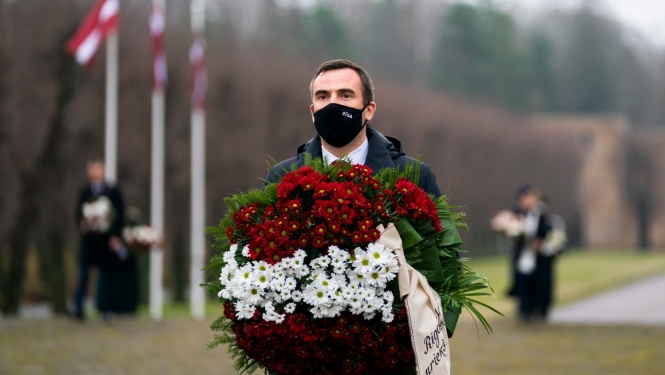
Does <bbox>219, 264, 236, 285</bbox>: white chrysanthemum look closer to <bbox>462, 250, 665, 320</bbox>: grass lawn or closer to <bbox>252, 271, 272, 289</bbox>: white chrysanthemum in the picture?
<bbox>252, 271, 272, 289</bbox>: white chrysanthemum

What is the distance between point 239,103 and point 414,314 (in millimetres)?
27965

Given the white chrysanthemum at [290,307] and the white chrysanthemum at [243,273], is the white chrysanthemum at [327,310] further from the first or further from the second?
the white chrysanthemum at [243,273]

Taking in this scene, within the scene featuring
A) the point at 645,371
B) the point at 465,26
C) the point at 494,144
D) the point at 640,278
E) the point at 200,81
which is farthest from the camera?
the point at 465,26

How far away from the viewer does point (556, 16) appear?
357 feet

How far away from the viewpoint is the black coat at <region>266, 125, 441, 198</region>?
4.60 meters

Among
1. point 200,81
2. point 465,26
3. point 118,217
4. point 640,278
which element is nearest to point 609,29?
point 465,26

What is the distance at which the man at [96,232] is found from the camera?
46.9 feet

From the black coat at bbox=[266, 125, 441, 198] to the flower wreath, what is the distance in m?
0.20

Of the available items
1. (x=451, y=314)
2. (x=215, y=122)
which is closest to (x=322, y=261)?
(x=451, y=314)

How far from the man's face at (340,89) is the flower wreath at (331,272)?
0.27 m

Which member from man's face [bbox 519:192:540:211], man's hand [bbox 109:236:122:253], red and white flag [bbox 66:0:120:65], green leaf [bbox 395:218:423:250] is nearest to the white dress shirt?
green leaf [bbox 395:218:423:250]

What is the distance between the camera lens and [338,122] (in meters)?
4.48

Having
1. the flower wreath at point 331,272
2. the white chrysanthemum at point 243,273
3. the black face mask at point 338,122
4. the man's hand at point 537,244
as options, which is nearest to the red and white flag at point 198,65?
the man's hand at point 537,244

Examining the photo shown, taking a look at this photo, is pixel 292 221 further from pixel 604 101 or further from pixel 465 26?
pixel 604 101
